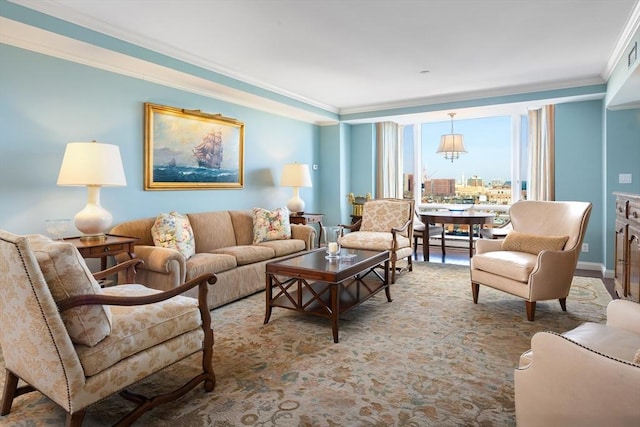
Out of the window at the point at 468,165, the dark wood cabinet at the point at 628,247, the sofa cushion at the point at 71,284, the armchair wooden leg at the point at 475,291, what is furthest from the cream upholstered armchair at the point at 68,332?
the window at the point at 468,165

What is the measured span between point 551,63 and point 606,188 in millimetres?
1796

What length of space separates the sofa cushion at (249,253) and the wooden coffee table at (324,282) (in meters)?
0.69

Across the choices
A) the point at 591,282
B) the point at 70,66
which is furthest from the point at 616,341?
the point at 70,66

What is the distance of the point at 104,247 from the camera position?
311 centimetres

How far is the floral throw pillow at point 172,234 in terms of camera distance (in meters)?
3.71


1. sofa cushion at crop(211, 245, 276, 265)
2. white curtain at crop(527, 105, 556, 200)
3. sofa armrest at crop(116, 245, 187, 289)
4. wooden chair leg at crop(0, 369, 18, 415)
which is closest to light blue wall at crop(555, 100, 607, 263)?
white curtain at crop(527, 105, 556, 200)

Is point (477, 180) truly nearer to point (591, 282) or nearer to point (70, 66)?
point (591, 282)

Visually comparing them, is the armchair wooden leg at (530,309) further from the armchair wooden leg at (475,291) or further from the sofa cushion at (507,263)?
the armchair wooden leg at (475,291)

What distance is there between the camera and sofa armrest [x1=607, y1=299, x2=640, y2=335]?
1.82 m

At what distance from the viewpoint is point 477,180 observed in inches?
279

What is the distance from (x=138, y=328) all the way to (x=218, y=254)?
2095mm

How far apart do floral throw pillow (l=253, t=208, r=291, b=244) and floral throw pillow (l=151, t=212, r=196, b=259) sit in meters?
0.97

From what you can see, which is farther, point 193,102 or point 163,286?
point 193,102

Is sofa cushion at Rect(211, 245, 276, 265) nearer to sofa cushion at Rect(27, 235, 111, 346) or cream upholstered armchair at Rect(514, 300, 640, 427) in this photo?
sofa cushion at Rect(27, 235, 111, 346)
